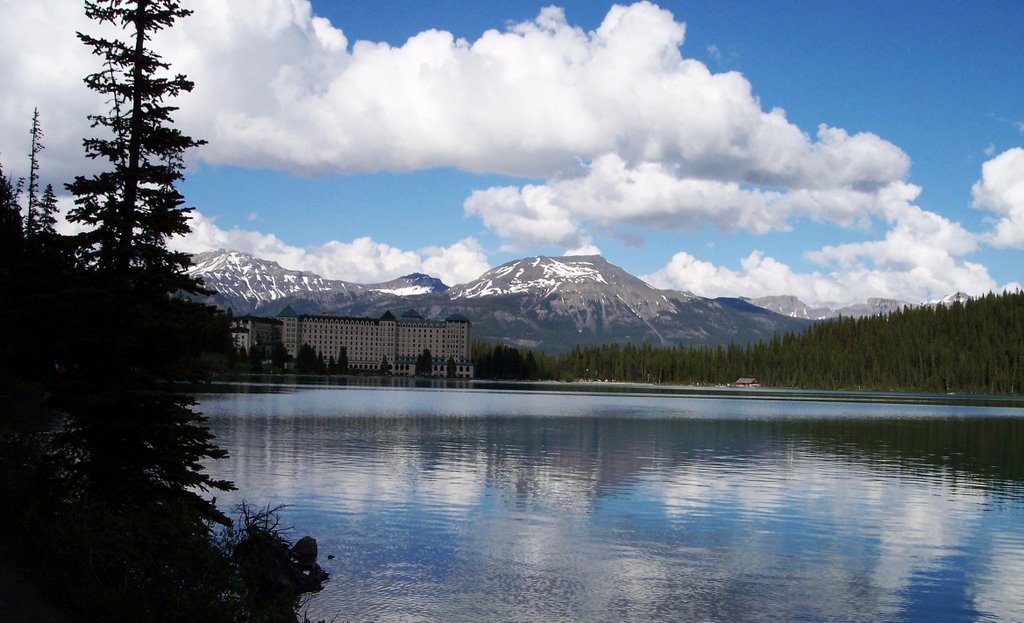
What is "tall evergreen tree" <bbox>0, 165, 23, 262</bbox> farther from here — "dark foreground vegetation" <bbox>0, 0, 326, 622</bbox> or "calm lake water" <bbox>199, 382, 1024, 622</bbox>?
"calm lake water" <bbox>199, 382, 1024, 622</bbox>

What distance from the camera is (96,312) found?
24359mm

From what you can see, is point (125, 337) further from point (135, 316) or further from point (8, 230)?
point (8, 230)

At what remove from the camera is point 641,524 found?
34344mm

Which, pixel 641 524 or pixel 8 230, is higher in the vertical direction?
pixel 8 230

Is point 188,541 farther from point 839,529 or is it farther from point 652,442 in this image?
point 652,442

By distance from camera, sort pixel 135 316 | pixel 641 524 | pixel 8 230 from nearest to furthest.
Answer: pixel 135 316 → pixel 641 524 → pixel 8 230

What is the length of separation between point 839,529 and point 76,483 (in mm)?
26996

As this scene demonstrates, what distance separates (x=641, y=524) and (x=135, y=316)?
20000mm

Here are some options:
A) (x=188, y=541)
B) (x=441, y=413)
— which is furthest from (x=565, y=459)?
(x=441, y=413)

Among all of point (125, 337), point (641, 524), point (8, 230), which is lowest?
point (641, 524)

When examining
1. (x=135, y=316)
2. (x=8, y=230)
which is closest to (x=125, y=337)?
(x=135, y=316)

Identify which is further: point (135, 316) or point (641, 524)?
point (641, 524)

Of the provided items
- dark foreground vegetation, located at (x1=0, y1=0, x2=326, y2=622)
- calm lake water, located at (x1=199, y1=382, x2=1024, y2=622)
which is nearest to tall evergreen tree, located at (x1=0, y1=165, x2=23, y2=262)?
dark foreground vegetation, located at (x1=0, y1=0, x2=326, y2=622)

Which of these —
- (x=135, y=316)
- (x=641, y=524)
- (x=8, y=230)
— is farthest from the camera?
(x=8, y=230)
